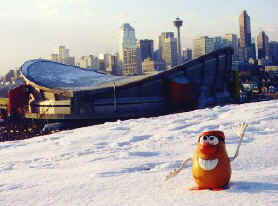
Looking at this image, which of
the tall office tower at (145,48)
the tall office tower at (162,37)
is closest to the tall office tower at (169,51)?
the tall office tower at (162,37)

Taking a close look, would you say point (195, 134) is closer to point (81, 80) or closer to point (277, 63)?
point (81, 80)

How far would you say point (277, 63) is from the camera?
17088cm

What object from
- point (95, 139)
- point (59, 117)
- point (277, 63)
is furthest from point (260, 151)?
point (277, 63)

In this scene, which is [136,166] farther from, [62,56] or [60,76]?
[62,56]

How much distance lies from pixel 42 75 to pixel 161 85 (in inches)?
588

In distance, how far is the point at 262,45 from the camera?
189 meters

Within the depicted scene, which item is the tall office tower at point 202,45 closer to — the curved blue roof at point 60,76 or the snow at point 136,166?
the curved blue roof at point 60,76

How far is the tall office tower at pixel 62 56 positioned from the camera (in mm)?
178337

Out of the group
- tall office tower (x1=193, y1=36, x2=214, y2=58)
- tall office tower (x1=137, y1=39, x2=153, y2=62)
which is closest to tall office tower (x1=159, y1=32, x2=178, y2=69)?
tall office tower (x1=137, y1=39, x2=153, y2=62)

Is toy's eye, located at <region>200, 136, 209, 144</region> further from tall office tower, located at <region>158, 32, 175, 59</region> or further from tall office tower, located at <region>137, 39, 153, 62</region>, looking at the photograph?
tall office tower, located at <region>158, 32, 175, 59</region>

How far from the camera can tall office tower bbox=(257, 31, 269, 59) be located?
184000mm

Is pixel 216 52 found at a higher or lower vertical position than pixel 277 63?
lower

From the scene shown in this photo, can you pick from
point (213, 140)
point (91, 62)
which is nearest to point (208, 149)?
point (213, 140)

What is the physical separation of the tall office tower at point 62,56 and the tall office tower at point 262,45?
306 feet
